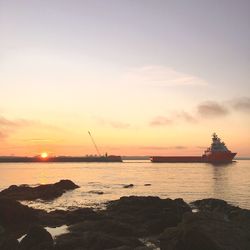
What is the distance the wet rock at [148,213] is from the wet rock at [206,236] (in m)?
3.41

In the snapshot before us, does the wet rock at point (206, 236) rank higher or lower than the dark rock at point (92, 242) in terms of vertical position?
higher

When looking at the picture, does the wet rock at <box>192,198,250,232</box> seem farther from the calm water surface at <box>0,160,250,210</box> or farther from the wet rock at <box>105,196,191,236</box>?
the calm water surface at <box>0,160,250,210</box>

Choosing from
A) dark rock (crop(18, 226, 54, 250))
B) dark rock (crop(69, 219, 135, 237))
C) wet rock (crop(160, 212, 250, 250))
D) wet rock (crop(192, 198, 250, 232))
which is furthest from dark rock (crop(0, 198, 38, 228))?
wet rock (crop(192, 198, 250, 232))

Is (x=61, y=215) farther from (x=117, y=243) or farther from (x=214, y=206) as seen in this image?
(x=214, y=206)

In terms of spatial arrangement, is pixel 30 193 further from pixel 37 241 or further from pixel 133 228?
pixel 37 241

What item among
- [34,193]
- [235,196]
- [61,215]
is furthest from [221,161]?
[61,215]

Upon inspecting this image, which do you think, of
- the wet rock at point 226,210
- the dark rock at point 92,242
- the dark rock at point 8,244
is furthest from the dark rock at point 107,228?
the wet rock at point 226,210

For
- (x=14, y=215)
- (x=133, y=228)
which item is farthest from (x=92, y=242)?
(x=14, y=215)

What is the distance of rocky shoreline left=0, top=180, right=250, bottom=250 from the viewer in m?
18.6

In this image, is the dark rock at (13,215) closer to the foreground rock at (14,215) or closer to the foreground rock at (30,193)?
the foreground rock at (14,215)

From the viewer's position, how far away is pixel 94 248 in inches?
774

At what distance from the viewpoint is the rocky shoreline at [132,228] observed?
18.6m

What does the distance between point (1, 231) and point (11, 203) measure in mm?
5057

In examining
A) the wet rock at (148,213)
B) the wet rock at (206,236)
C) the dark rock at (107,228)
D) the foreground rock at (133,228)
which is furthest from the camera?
the wet rock at (148,213)
